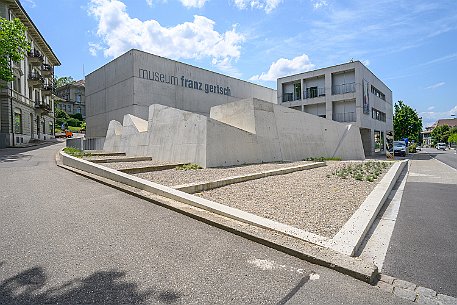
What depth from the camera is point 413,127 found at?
4844 centimetres

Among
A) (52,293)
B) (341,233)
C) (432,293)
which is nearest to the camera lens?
(52,293)

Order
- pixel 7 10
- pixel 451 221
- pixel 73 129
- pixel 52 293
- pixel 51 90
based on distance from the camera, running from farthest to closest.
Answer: pixel 73 129, pixel 51 90, pixel 7 10, pixel 451 221, pixel 52 293

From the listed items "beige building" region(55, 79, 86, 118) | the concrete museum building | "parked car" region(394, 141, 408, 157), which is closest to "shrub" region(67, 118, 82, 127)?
"beige building" region(55, 79, 86, 118)

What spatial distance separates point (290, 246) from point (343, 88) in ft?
115

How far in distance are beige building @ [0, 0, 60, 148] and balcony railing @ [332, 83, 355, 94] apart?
121 ft

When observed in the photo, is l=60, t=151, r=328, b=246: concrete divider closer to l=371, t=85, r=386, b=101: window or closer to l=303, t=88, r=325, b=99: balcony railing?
l=303, t=88, r=325, b=99: balcony railing

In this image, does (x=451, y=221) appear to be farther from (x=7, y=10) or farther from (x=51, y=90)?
(x=51, y=90)

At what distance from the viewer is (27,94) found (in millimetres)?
34719

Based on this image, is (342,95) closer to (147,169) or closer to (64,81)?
(147,169)

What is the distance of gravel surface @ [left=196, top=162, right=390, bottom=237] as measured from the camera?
15.7ft

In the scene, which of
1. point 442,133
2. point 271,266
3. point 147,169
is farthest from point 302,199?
point 442,133

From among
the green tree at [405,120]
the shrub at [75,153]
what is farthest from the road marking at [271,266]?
the green tree at [405,120]

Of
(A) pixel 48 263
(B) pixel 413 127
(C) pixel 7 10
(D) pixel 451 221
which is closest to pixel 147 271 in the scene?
(A) pixel 48 263

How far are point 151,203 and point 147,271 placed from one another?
10.2 feet
